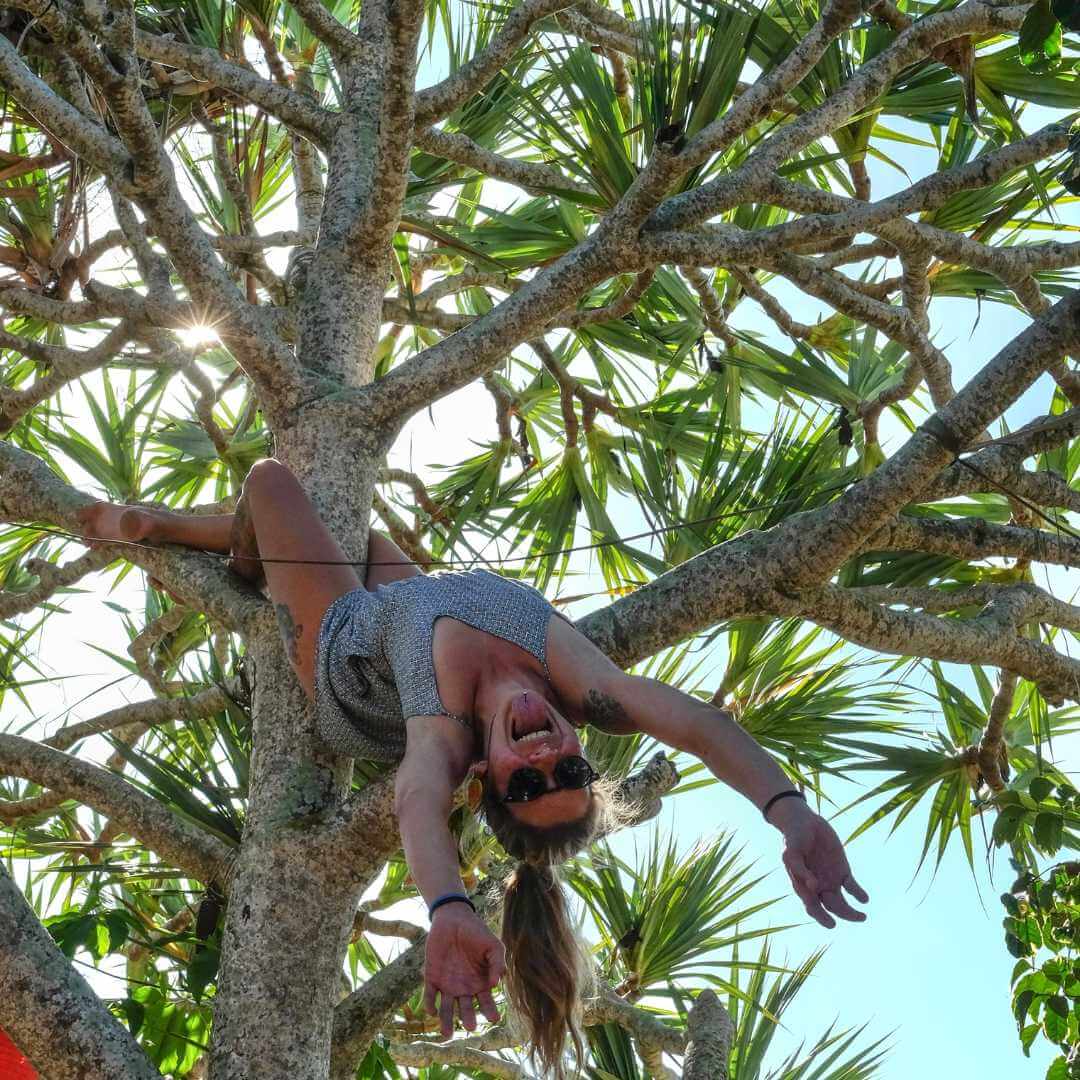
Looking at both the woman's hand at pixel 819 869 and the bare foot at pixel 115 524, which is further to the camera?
the bare foot at pixel 115 524

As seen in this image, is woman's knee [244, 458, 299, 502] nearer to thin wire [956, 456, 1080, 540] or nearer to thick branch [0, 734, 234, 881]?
thick branch [0, 734, 234, 881]

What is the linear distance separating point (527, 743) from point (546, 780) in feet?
0.29

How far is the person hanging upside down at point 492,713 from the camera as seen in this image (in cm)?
205

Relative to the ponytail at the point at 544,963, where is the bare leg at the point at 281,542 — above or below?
above

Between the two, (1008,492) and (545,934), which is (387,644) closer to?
(545,934)

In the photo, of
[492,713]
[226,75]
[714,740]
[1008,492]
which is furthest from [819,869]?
[226,75]

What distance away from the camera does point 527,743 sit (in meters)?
2.19

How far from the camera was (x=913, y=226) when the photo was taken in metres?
3.10

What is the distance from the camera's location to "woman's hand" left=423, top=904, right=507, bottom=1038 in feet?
5.68

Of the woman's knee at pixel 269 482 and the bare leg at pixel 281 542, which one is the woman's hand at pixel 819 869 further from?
the woman's knee at pixel 269 482

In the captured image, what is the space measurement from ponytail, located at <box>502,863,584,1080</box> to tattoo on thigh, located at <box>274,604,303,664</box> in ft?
1.89

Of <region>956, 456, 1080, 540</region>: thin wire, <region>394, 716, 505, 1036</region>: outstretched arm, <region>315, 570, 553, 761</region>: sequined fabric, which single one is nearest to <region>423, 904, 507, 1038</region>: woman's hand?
<region>394, 716, 505, 1036</region>: outstretched arm

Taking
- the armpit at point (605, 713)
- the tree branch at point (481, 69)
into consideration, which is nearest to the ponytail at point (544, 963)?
the armpit at point (605, 713)

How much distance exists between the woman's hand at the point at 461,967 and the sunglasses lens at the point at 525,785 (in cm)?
42
